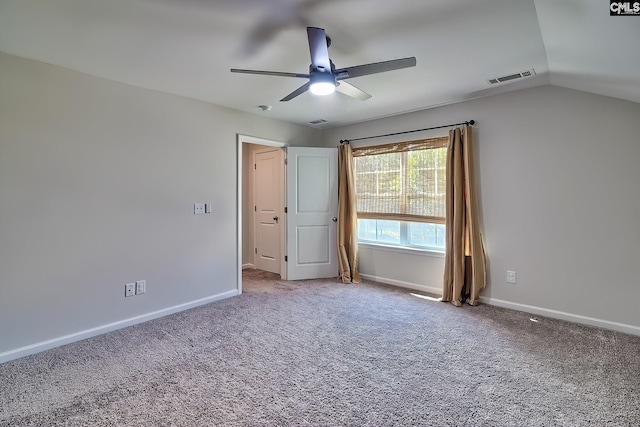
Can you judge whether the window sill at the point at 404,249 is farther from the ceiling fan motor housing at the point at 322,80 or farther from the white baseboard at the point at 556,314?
the ceiling fan motor housing at the point at 322,80

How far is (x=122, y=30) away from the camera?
210 centimetres

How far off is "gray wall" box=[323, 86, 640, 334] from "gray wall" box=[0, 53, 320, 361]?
3.28m

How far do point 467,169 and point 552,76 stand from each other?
1152mm

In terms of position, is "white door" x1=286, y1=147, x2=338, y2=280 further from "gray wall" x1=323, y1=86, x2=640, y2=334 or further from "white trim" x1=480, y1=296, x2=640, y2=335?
"white trim" x1=480, y1=296, x2=640, y2=335

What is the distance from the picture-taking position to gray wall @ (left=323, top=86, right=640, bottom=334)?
283cm

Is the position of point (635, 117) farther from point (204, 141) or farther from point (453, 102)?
point (204, 141)

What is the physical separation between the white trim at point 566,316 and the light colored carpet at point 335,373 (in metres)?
0.13

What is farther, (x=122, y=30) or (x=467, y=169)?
(x=467, y=169)

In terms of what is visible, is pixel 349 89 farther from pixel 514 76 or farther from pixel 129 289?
pixel 129 289

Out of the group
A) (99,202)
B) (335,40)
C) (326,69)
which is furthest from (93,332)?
(335,40)

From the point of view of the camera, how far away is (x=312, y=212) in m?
4.82

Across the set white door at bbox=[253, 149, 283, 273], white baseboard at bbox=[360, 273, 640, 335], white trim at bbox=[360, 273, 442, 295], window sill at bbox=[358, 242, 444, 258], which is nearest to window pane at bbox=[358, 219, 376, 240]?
window sill at bbox=[358, 242, 444, 258]

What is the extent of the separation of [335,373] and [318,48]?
2250mm

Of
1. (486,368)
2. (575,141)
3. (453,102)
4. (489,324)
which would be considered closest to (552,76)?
(575,141)
